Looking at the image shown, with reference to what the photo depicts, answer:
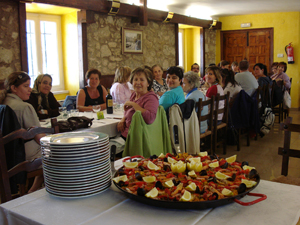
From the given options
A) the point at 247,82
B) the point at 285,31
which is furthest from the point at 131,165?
the point at 285,31

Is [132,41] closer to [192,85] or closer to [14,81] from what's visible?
[192,85]

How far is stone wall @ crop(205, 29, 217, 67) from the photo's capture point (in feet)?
33.2

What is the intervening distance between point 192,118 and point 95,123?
109 centimetres

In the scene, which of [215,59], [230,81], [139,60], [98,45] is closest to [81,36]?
[98,45]

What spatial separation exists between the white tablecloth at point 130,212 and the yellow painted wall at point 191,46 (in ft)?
29.9

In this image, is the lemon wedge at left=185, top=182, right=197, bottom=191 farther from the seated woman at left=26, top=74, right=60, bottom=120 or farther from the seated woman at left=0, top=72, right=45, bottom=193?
the seated woman at left=26, top=74, right=60, bottom=120

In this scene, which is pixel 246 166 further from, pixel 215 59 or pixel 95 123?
pixel 215 59

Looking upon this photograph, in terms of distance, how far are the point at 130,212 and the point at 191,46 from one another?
31.2 feet

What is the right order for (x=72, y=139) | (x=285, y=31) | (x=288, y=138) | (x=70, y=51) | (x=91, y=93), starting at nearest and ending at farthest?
(x=72, y=139), (x=288, y=138), (x=91, y=93), (x=70, y=51), (x=285, y=31)

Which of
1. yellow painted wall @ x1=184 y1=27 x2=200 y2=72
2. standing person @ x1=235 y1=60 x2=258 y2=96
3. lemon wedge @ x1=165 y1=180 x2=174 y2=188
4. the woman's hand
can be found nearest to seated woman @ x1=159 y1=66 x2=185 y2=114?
the woman's hand

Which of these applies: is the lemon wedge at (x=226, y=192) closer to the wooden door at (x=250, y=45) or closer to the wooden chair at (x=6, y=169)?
the wooden chair at (x=6, y=169)

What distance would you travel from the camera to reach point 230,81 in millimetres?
5117

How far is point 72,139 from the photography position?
1.30 meters

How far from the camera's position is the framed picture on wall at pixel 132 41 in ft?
22.2
